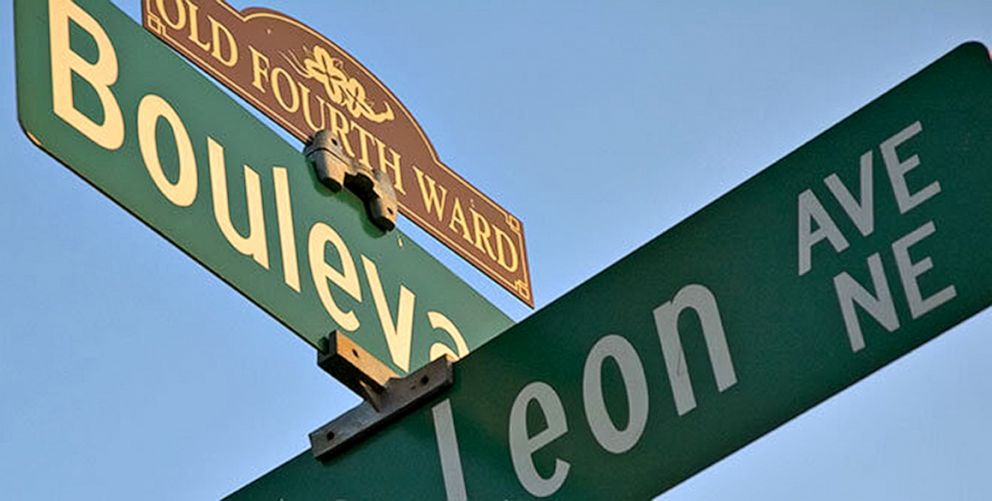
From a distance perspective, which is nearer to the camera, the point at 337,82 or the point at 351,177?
the point at 351,177

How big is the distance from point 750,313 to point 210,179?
779mm

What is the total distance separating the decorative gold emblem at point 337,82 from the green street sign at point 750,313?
94 centimetres

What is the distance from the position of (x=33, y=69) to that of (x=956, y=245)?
1.13m

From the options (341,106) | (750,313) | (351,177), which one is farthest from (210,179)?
(750,313)

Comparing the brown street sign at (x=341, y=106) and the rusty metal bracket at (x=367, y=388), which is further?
the brown street sign at (x=341, y=106)

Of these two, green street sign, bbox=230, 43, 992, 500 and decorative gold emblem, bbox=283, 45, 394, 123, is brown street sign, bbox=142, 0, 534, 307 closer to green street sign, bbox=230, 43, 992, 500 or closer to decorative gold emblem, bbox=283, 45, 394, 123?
decorative gold emblem, bbox=283, 45, 394, 123

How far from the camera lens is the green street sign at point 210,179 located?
2295mm

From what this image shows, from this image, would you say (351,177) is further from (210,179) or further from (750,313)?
(750,313)

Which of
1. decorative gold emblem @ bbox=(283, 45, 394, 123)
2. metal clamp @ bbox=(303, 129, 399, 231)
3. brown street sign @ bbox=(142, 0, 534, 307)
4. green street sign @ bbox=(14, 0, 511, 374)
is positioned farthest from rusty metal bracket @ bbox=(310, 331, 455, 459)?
decorative gold emblem @ bbox=(283, 45, 394, 123)

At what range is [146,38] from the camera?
8.34 feet

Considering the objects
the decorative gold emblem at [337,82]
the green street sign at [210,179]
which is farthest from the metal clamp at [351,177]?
the decorative gold emblem at [337,82]

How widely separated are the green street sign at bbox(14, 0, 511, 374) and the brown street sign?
0.70ft

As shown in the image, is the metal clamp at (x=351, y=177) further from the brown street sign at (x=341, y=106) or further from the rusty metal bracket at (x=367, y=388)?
the rusty metal bracket at (x=367, y=388)

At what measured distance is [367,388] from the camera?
2355 millimetres
